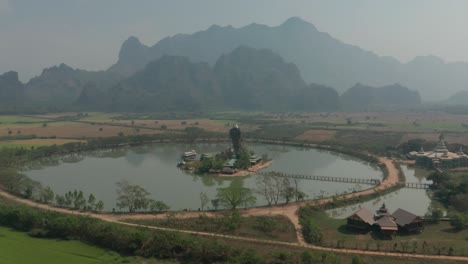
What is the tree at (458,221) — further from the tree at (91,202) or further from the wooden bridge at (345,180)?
the tree at (91,202)

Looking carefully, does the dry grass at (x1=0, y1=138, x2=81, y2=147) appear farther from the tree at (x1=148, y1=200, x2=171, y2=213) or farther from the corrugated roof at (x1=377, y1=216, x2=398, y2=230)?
the corrugated roof at (x1=377, y1=216, x2=398, y2=230)

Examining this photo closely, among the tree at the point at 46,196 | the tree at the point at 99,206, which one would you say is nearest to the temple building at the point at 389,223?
the tree at the point at 99,206

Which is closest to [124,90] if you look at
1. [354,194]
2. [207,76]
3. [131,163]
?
[207,76]

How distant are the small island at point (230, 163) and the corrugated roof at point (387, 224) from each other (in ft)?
58.2

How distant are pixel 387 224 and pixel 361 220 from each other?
1.31 meters

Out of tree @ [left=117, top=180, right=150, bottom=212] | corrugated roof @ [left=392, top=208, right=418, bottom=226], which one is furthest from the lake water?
tree @ [left=117, top=180, right=150, bottom=212]

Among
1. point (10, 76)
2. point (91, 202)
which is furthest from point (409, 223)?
point (10, 76)

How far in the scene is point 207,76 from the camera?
15950 centimetres

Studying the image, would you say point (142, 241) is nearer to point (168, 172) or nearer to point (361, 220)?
point (361, 220)

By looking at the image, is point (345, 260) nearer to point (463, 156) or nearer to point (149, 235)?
point (149, 235)

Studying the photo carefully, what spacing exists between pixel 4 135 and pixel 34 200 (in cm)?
4119

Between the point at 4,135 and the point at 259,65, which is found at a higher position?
the point at 259,65

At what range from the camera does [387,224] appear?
2294 cm

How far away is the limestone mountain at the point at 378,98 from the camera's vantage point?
149 m
